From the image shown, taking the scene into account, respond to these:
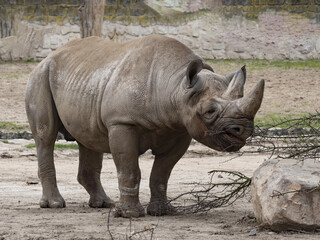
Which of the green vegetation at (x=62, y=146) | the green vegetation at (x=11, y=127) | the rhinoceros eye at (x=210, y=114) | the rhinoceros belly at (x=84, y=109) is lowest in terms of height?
the green vegetation at (x=11, y=127)

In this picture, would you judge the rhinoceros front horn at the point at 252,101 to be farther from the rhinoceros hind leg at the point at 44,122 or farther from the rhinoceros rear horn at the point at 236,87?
the rhinoceros hind leg at the point at 44,122

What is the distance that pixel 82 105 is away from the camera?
25.8ft

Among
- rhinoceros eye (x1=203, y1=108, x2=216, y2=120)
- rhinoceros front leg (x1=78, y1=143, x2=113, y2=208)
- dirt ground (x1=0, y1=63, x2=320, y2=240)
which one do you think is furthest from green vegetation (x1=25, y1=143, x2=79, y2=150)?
rhinoceros eye (x1=203, y1=108, x2=216, y2=120)

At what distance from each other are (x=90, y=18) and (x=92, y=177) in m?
8.00

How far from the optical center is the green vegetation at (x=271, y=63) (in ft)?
67.7

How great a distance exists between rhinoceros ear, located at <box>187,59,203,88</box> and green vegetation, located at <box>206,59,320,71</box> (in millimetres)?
13416

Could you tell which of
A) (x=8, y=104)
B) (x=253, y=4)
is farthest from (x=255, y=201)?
(x=253, y=4)

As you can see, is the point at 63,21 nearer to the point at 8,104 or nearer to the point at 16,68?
the point at 16,68

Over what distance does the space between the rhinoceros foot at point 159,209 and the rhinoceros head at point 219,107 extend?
107 centimetres

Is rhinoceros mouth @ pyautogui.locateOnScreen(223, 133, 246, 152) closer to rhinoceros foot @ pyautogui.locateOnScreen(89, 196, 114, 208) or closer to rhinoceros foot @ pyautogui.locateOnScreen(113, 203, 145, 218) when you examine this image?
rhinoceros foot @ pyautogui.locateOnScreen(113, 203, 145, 218)

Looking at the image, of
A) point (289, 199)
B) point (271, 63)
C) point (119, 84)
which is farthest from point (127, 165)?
point (271, 63)

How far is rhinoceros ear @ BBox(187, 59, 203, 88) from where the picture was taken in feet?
22.7

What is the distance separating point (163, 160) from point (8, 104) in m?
10.2

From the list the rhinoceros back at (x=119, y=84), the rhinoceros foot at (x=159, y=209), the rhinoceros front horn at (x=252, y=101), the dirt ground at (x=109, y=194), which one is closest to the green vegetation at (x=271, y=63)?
the dirt ground at (x=109, y=194)
